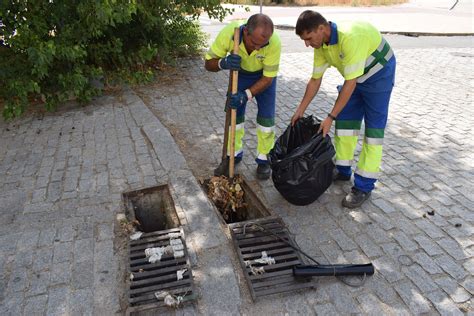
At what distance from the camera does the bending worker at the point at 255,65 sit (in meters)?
3.25

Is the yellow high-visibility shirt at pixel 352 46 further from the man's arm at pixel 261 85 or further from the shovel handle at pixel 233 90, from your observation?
the shovel handle at pixel 233 90

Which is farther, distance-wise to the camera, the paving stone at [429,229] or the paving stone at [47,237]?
the paving stone at [429,229]

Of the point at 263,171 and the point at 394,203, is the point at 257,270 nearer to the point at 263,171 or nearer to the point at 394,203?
the point at 263,171

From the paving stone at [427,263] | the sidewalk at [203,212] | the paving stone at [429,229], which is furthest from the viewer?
the paving stone at [429,229]

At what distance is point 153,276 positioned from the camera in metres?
2.85

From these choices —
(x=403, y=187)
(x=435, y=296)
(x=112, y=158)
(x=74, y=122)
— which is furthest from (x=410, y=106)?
(x=74, y=122)

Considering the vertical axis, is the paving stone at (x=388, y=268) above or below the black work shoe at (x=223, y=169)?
below

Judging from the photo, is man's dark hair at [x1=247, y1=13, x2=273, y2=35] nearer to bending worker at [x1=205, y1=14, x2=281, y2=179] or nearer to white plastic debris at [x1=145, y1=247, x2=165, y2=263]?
bending worker at [x1=205, y1=14, x2=281, y2=179]

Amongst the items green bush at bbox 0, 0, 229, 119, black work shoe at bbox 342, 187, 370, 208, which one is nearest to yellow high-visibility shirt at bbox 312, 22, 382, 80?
black work shoe at bbox 342, 187, 370, 208

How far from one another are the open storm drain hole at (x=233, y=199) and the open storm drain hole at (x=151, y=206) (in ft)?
1.40

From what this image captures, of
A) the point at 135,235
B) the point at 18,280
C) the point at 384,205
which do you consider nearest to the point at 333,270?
the point at 384,205

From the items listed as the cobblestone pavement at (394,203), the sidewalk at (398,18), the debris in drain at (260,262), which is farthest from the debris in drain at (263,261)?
the sidewalk at (398,18)

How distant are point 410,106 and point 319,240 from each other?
409 centimetres

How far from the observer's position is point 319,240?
322cm
